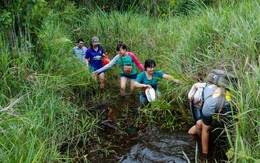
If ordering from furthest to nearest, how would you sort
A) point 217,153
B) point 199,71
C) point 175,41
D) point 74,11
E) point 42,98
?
point 74,11
point 175,41
point 199,71
point 42,98
point 217,153

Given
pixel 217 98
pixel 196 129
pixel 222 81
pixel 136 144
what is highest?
pixel 222 81

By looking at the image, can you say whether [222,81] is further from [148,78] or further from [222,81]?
[148,78]

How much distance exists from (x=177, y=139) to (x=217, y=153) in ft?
2.48

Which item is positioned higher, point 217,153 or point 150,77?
point 150,77

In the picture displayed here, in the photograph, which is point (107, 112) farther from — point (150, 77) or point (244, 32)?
point (244, 32)

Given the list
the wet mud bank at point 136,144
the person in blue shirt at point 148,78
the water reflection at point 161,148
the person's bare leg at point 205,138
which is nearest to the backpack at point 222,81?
the person's bare leg at point 205,138

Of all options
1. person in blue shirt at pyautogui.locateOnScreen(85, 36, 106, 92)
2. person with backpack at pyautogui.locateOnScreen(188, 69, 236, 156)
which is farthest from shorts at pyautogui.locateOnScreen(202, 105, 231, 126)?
person in blue shirt at pyautogui.locateOnScreen(85, 36, 106, 92)

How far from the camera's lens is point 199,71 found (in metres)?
4.80

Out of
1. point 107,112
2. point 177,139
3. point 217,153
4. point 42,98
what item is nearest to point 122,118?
point 107,112

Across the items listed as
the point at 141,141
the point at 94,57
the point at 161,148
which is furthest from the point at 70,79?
→ the point at 161,148

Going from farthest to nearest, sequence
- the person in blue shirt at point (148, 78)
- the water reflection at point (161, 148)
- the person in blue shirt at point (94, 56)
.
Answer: the person in blue shirt at point (94, 56), the person in blue shirt at point (148, 78), the water reflection at point (161, 148)

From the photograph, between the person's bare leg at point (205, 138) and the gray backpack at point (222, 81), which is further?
the person's bare leg at point (205, 138)

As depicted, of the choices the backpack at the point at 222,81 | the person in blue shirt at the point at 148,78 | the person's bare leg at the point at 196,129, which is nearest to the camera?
the backpack at the point at 222,81

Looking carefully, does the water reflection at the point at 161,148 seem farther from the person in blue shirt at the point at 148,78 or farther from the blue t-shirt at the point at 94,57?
the blue t-shirt at the point at 94,57
